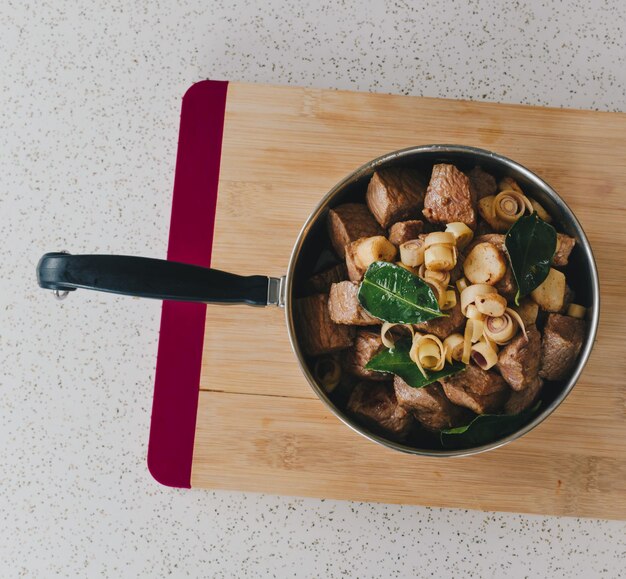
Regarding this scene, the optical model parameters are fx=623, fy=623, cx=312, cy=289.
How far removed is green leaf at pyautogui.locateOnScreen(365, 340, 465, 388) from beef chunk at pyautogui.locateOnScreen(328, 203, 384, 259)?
18 cm

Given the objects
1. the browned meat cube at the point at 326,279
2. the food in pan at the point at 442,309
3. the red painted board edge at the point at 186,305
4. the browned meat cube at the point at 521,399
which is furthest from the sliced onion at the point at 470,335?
the red painted board edge at the point at 186,305

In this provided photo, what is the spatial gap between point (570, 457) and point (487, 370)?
308 millimetres

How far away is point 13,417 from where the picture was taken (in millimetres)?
1195

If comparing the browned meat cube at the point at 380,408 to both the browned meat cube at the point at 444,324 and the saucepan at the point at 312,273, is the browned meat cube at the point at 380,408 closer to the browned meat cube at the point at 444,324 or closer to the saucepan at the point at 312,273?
the saucepan at the point at 312,273

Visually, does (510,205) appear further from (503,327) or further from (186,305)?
(186,305)

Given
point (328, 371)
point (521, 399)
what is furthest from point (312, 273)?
point (521, 399)

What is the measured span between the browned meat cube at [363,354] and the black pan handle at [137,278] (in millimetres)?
195

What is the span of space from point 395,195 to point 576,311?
0.32 metres

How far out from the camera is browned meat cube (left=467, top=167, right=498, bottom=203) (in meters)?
0.94

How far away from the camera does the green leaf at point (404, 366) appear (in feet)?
2.75

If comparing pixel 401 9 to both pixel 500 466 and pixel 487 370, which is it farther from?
pixel 500 466

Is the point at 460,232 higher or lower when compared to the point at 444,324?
higher

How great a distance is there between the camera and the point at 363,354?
922 mm

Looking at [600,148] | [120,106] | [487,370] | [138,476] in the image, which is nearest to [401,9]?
[600,148]
